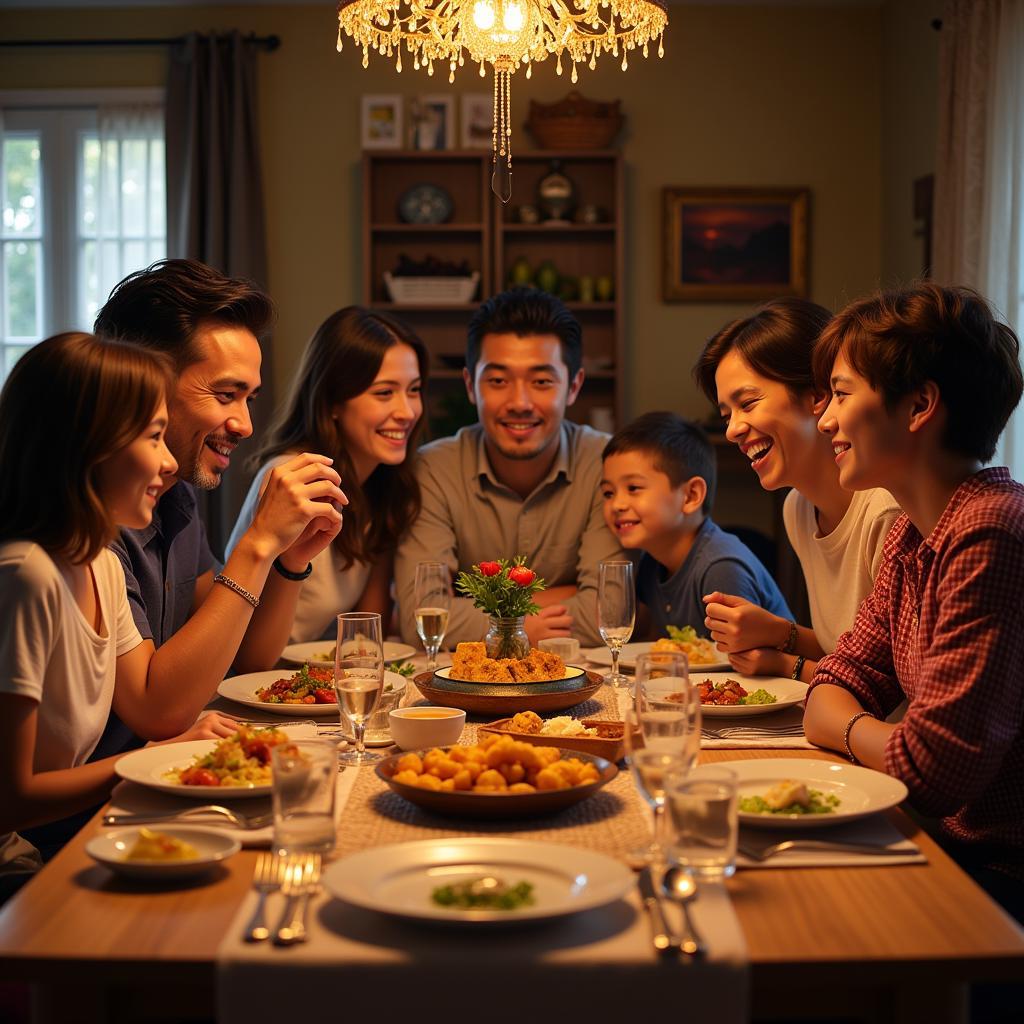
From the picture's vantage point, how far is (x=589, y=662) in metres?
2.42

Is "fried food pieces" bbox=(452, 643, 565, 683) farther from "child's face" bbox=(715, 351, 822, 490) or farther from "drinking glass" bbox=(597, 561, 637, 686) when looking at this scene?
"child's face" bbox=(715, 351, 822, 490)

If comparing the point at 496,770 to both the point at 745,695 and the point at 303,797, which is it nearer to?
the point at 303,797

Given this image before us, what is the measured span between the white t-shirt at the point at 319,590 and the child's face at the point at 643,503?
0.66m

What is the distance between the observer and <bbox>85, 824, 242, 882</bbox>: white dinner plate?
118cm

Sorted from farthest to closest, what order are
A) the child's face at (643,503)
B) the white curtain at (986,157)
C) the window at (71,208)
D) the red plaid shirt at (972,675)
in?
1. the window at (71,208)
2. the white curtain at (986,157)
3. the child's face at (643,503)
4. the red plaid shirt at (972,675)

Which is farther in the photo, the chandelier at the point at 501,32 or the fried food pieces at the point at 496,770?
the chandelier at the point at 501,32

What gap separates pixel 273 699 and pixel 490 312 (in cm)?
157

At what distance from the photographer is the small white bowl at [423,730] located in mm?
1616

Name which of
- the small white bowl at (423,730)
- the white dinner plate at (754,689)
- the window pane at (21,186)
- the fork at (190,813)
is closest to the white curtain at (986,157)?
the white dinner plate at (754,689)

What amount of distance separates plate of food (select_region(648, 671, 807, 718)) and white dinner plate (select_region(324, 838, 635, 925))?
754 mm

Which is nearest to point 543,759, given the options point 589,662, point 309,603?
point 589,662

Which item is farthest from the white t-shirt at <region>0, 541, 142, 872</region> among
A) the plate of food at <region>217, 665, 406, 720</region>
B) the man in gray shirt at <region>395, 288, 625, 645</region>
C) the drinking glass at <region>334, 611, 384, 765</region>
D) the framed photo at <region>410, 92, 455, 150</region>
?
the framed photo at <region>410, 92, 455, 150</region>

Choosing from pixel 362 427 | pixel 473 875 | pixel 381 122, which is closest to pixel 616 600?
pixel 473 875

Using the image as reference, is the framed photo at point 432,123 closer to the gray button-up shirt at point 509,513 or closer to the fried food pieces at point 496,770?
the gray button-up shirt at point 509,513
